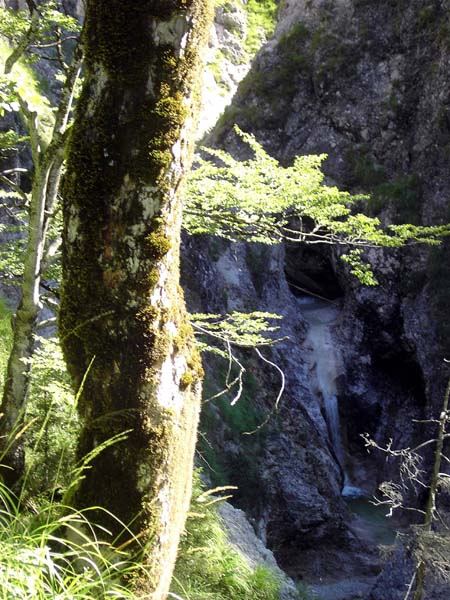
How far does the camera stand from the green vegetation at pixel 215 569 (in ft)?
17.5

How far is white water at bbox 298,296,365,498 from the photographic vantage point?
16.9 m

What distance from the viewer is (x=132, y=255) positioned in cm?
220

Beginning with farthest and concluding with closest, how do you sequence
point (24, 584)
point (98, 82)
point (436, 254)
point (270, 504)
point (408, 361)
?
point (408, 361), point (436, 254), point (270, 504), point (98, 82), point (24, 584)

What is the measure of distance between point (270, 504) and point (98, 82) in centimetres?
1206

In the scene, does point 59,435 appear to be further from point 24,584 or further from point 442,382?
point 442,382

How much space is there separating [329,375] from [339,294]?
15.9 ft

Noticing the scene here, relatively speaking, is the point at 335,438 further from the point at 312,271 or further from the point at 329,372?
the point at 312,271

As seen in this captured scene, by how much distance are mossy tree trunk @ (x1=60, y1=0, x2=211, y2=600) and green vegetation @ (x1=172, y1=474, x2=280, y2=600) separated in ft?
10.0

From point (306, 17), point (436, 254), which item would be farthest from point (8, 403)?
point (306, 17)

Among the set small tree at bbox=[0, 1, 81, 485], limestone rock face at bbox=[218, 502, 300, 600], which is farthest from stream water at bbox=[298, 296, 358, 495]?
Result: small tree at bbox=[0, 1, 81, 485]

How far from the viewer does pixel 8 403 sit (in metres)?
4.53

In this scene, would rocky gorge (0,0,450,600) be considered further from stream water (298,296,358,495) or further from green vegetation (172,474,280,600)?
green vegetation (172,474,280,600)

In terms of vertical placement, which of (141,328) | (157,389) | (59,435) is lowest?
(59,435)

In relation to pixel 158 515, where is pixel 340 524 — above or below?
below
